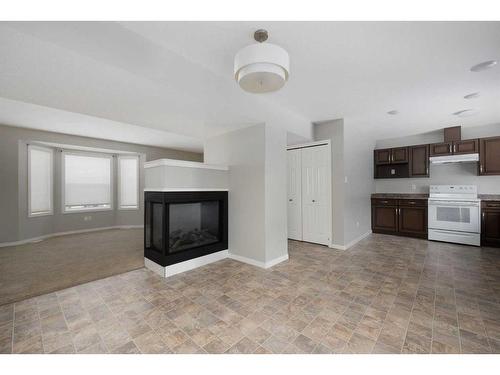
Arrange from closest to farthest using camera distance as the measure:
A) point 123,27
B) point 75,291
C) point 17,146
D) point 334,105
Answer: point 123,27, point 75,291, point 334,105, point 17,146

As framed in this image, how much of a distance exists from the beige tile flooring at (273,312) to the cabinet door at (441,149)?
2.59 meters

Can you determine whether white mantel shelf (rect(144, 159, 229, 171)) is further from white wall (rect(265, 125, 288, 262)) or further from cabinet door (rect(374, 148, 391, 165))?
cabinet door (rect(374, 148, 391, 165))

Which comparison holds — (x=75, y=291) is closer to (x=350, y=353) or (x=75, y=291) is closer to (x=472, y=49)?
(x=350, y=353)

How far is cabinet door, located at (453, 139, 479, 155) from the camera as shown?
4.50 metres

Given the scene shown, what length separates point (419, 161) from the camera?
203 inches

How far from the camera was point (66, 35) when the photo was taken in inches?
64.2

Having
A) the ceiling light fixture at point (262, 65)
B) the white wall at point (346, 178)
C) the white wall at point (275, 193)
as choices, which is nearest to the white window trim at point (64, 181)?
the white wall at point (275, 193)

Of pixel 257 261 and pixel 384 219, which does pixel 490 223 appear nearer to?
pixel 384 219

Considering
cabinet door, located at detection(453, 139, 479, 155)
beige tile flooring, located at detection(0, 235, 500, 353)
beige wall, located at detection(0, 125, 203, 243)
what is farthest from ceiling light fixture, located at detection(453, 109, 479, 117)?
beige wall, located at detection(0, 125, 203, 243)

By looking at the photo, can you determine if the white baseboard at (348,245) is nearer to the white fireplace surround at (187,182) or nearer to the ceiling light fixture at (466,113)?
the white fireplace surround at (187,182)

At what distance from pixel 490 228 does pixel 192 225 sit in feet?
18.2

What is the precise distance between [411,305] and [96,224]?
7103 millimetres

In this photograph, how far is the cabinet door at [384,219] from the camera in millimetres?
5191

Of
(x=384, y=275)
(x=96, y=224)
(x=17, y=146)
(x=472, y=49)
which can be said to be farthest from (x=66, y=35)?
(x=96, y=224)
